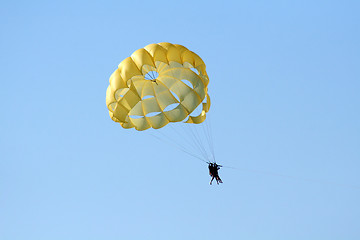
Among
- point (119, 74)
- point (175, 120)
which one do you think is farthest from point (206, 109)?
point (119, 74)

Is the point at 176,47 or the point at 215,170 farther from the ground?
the point at 176,47

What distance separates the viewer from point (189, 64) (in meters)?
48.5

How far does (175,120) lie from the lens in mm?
48594

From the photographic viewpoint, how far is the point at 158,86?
159 ft

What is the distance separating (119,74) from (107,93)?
1.48 metres

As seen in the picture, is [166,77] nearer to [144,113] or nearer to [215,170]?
[144,113]

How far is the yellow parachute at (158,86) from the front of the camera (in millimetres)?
47562

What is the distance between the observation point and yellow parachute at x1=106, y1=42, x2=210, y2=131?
156 ft

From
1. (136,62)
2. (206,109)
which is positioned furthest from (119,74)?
(206,109)

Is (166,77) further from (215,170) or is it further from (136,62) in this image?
(215,170)

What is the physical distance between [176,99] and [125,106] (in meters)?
2.50

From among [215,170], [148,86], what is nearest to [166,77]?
[148,86]

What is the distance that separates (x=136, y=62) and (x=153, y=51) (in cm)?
98

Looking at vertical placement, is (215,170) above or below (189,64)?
below
